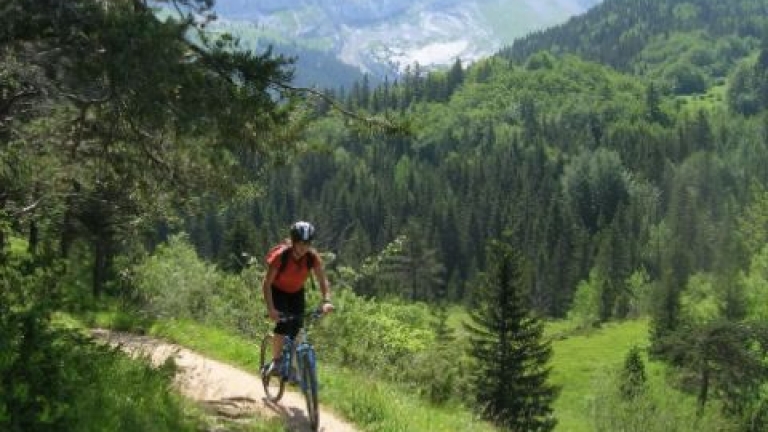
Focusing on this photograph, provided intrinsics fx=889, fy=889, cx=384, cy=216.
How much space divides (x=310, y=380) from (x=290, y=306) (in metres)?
0.88

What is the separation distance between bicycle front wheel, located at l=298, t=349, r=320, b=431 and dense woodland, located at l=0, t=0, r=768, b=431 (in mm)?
2516

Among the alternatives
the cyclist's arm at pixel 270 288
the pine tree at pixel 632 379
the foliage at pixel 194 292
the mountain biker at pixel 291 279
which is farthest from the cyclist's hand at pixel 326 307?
the pine tree at pixel 632 379

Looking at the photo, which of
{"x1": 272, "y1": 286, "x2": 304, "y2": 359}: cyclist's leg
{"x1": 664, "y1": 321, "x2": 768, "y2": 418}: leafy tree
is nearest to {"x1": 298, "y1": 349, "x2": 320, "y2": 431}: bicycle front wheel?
{"x1": 272, "y1": 286, "x2": 304, "y2": 359}: cyclist's leg

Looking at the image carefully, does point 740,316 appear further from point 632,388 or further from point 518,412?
point 518,412

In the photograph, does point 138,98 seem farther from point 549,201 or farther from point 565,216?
point 549,201

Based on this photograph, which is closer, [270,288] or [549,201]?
[270,288]

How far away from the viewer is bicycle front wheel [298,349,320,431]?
9805 millimetres

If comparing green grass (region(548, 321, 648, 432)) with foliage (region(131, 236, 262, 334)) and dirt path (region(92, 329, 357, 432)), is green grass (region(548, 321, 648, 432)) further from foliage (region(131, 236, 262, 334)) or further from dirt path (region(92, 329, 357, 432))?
dirt path (region(92, 329, 357, 432))

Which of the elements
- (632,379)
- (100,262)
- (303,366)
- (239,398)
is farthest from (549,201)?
(303,366)

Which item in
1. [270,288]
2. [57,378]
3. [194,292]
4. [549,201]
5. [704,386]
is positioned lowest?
[704,386]

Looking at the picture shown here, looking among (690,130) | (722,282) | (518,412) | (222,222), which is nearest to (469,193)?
(222,222)

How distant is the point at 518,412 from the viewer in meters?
37.7

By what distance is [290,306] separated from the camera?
33.2ft

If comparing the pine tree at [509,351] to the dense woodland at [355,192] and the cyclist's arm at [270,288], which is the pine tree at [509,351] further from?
the cyclist's arm at [270,288]
